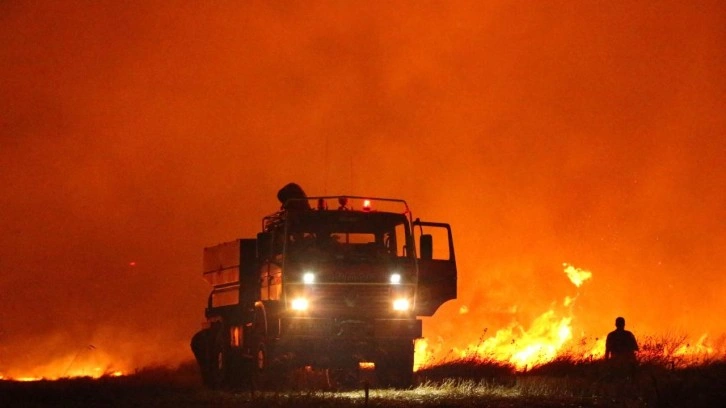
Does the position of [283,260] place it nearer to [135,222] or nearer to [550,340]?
[550,340]

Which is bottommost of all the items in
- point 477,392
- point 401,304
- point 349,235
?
point 477,392

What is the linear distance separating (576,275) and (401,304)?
51.9 feet

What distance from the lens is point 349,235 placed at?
20.4 metres

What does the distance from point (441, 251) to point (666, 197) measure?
316 inches

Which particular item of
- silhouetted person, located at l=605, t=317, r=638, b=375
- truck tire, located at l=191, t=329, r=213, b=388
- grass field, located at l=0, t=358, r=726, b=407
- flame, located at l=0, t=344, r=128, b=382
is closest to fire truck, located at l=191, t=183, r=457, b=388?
grass field, located at l=0, t=358, r=726, b=407

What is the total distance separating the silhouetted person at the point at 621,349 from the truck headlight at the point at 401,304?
3.58 m

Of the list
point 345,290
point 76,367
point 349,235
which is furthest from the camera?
point 76,367

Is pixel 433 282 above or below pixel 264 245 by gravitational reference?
below

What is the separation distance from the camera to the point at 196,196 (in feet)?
134

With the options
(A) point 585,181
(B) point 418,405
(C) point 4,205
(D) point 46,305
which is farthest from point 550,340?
(C) point 4,205

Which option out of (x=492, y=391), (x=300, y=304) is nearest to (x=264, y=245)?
(x=300, y=304)

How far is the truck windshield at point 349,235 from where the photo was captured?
2000 centimetres

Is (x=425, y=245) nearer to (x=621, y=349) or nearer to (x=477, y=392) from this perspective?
(x=477, y=392)

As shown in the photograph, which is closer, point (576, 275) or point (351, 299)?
point (351, 299)
